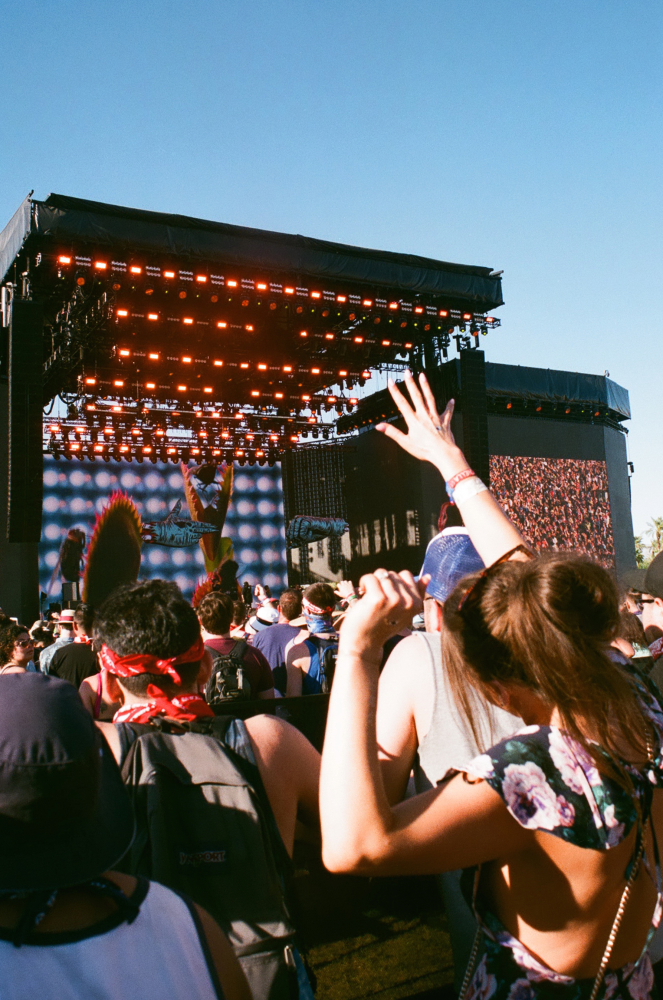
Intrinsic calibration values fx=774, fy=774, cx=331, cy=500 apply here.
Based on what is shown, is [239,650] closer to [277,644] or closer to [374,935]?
[277,644]

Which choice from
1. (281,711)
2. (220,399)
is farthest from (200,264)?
(281,711)

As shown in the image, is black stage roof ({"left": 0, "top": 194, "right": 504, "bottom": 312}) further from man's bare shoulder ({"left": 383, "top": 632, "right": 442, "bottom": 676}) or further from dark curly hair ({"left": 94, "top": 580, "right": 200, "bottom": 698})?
man's bare shoulder ({"left": 383, "top": 632, "right": 442, "bottom": 676})

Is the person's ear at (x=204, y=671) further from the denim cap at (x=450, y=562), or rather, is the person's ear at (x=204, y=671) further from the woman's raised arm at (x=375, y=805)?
the woman's raised arm at (x=375, y=805)

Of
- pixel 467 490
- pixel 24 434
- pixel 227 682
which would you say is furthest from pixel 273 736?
pixel 24 434

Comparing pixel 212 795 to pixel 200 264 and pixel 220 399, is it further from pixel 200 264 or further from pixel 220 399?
pixel 220 399

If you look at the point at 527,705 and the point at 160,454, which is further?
the point at 160,454

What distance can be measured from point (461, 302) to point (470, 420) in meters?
2.65

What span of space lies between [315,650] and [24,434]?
7.45 meters

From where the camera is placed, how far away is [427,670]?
162 cm

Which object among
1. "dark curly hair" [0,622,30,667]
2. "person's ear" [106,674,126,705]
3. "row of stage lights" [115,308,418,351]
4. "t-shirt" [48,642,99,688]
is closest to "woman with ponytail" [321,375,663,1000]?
"person's ear" [106,674,126,705]

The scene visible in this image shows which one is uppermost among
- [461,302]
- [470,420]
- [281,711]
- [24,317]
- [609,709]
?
[461,302]

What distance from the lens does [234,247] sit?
1270 centimetres

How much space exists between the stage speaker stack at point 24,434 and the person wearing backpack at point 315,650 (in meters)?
6.95

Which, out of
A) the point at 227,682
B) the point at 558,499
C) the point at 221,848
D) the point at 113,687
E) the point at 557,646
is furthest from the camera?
the point at 558,499
